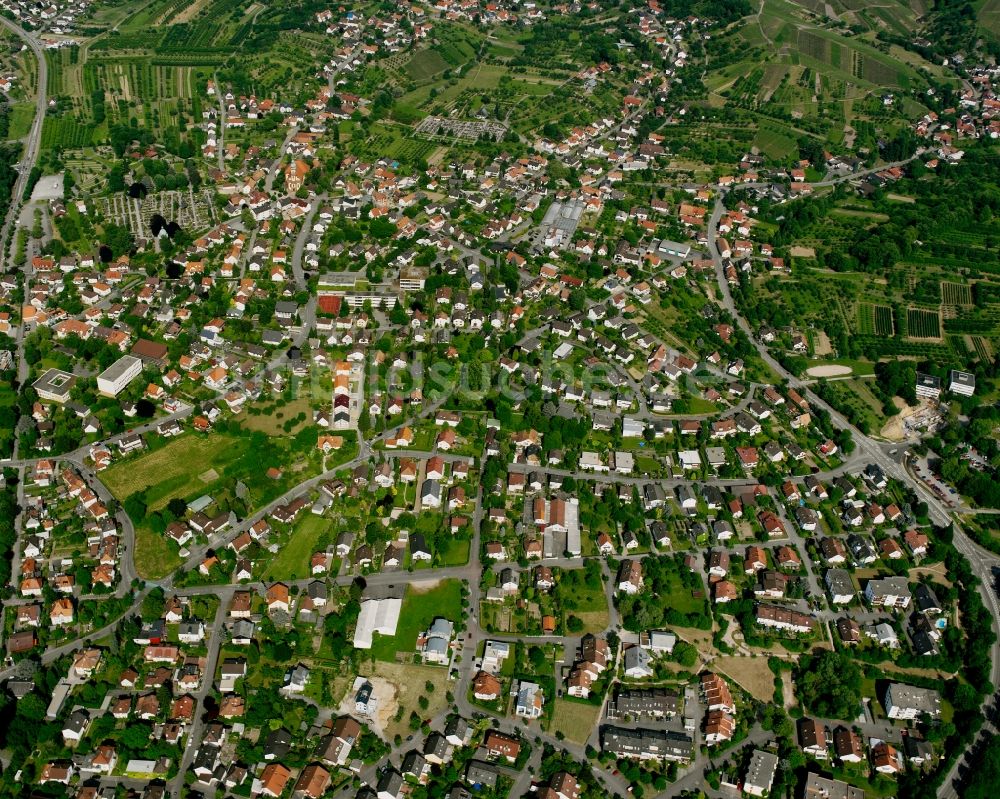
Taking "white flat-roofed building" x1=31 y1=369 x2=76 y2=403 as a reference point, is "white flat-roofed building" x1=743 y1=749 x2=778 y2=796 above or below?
below

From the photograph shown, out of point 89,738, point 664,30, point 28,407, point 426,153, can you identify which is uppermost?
point 664,30

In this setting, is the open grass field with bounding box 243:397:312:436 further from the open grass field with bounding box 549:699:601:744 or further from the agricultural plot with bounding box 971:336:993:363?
the agricultural plot with bounding box 971:336:993:363

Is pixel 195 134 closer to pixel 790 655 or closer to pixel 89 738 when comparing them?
pixel 89 738

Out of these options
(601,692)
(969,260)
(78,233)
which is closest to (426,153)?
(78,233)

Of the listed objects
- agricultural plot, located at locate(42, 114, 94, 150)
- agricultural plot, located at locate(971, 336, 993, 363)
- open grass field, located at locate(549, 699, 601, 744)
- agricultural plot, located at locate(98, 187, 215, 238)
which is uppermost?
agricultural plot, located at locate(42, 114, 94, 150)

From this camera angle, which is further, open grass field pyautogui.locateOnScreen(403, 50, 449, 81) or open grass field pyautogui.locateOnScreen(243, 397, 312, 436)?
open grass field pyautogui.locateOnScreen(403, 50, 449, 81)

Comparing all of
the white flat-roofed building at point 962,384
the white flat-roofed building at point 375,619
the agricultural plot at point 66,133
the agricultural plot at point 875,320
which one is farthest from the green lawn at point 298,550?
the agricultural plot at point 66,133

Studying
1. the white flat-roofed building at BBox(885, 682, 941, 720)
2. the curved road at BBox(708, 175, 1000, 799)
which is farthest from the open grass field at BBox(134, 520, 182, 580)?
the curved road at BBox(708, 175, 1000, 799)

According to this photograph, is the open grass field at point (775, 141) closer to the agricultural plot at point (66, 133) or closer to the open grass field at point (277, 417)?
the open grass field at point (277, 417)
